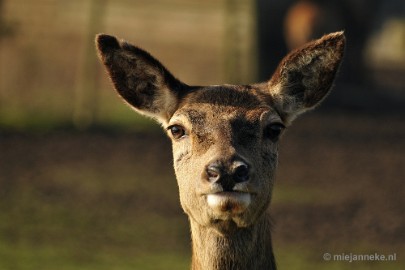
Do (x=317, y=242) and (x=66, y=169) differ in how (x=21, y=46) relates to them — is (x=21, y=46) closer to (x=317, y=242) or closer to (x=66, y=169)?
(x=66, y=169)

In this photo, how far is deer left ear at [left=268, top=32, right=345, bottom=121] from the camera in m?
8.70

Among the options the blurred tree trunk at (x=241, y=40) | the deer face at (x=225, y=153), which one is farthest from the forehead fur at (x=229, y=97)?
the blurred tree trunk at (x=241, y=40)

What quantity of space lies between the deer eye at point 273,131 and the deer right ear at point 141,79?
83 centimetres

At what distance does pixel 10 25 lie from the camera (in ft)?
80.5

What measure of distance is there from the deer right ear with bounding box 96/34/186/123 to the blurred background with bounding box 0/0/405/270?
5.43m

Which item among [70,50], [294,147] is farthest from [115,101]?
[294,147]

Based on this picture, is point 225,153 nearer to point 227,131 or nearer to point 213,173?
point 213,173

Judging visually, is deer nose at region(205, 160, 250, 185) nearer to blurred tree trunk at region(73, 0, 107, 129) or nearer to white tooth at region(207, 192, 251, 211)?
white tooth at region(207, 192, 251, 211)

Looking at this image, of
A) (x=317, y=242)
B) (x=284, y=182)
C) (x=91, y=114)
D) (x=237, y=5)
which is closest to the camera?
(x=317, y=242)

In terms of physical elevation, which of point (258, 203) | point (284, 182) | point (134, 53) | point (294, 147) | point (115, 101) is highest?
point (115, 101)

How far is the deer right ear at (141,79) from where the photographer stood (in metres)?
8.67

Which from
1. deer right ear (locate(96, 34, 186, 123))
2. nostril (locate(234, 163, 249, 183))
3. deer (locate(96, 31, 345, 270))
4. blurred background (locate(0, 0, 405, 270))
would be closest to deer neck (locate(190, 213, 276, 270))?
deer (locate(96, 31, 345, 270))

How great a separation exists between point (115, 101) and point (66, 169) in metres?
6.33

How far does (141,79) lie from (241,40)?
15849mm
